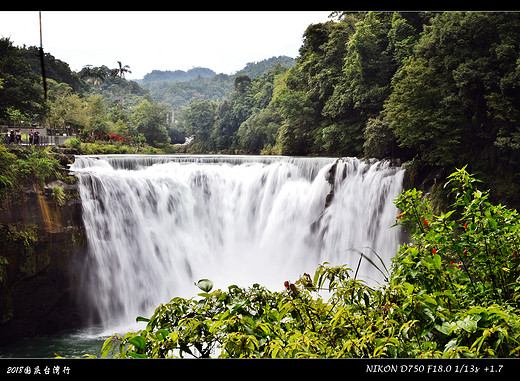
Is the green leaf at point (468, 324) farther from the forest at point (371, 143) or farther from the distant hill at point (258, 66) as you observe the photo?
the distant hill at point (258, 66)

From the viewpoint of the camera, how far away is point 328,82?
9.12m

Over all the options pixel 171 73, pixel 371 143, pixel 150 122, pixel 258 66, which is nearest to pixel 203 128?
pixel 150 122

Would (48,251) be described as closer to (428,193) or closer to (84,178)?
(84,178)

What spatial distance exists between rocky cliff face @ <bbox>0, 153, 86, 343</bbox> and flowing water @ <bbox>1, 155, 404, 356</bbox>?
0.78ft

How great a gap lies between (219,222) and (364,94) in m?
4.17

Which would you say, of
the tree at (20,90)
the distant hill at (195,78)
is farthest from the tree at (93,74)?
the tree at (20,90)

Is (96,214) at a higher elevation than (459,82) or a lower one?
lower

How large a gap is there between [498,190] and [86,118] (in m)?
6.54

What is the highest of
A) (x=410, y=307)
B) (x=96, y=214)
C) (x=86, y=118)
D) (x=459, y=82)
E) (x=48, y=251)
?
(x=459, y=82)

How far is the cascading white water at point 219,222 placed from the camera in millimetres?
5203

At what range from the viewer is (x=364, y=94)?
26.1 feet

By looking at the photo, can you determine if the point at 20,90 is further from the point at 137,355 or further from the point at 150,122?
the point at 150,122

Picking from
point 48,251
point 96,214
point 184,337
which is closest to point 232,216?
point 96,214
